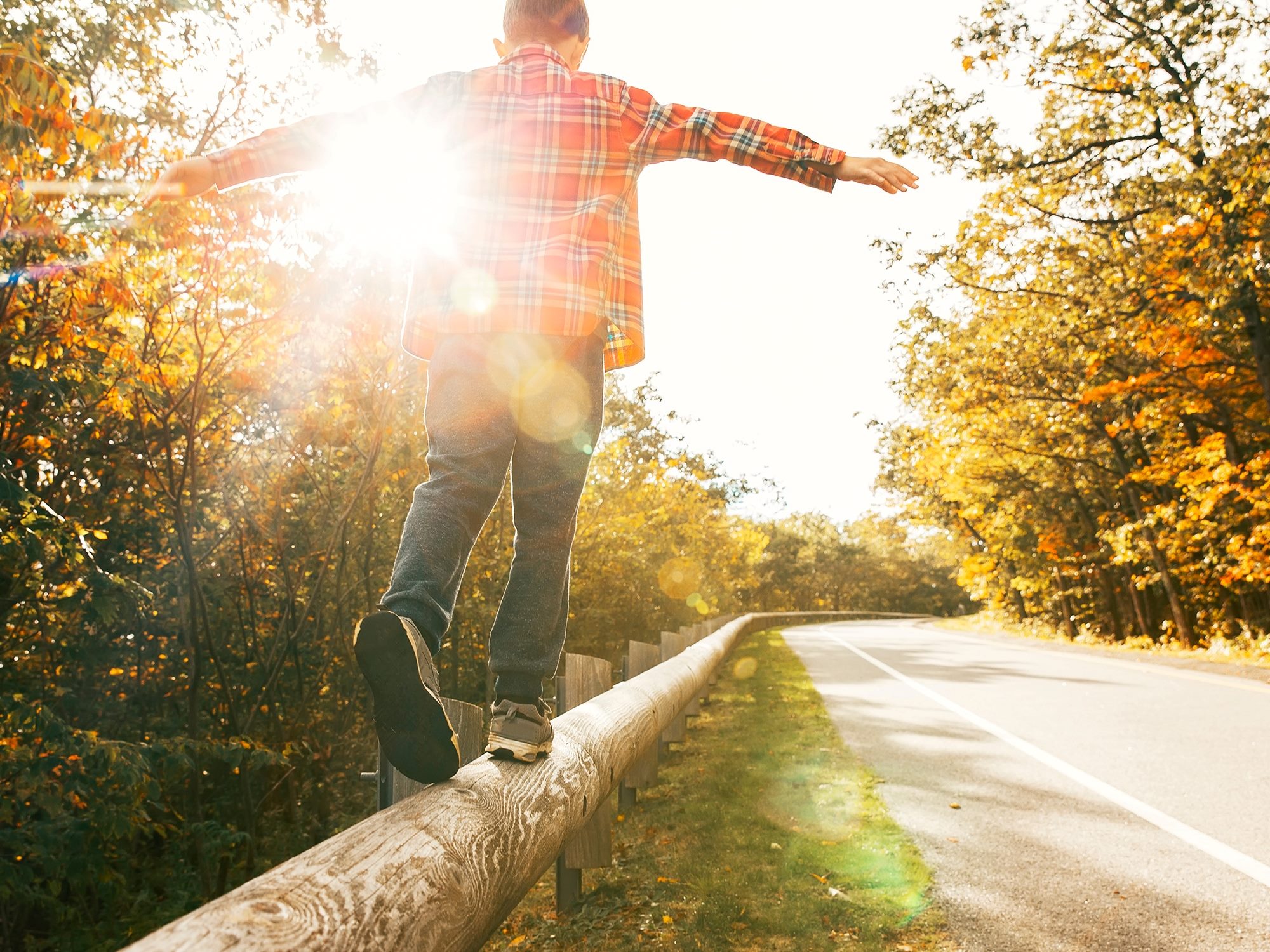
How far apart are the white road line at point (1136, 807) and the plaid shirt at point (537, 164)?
3585mm

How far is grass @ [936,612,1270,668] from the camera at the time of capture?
15562 millimetres

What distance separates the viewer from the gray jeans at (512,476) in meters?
2.26

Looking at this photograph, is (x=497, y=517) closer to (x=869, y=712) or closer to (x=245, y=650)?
(x=245, y=650)

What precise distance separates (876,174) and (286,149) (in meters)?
1.54

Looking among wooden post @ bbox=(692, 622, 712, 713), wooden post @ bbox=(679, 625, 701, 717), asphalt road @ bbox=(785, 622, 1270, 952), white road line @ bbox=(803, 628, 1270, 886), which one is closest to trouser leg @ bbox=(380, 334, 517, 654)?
asphalt road @ bbox=(785, 622, 1270, 952)

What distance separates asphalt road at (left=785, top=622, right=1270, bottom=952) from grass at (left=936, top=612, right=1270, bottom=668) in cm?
508

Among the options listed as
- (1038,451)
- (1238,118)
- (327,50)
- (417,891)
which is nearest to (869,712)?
(327,50)

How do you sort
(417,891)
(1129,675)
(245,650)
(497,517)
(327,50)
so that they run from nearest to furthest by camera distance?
(417,891) < (327,50) < (245,650) < (497,517) < (1129,675)

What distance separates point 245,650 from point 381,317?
9.84 ft

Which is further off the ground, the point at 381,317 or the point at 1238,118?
the point at 1238,118

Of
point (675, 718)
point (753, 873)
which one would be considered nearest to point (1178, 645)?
point (675, 718)

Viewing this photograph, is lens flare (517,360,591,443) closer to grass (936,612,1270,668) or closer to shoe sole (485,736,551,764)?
shoe sole (485,736,551,764)

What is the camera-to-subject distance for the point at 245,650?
24.8 feet

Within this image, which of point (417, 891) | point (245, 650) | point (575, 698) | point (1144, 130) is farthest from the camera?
point (1144, 130)
